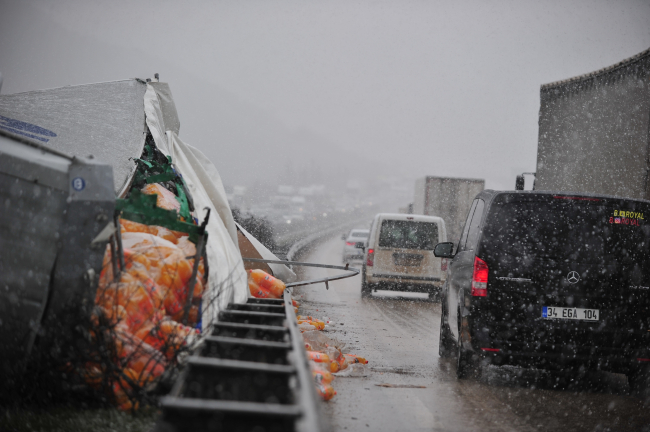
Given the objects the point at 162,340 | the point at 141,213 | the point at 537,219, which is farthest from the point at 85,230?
the point at 537,219

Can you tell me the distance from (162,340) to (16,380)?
890 mm

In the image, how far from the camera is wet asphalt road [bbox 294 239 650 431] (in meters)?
5.27

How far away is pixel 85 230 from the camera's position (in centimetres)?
409

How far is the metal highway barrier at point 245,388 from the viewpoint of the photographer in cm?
242

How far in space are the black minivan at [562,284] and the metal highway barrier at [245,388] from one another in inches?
105

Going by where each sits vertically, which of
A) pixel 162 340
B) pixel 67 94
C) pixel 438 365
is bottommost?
pixel 438 365

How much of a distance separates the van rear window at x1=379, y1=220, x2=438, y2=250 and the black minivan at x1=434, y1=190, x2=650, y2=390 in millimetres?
9315

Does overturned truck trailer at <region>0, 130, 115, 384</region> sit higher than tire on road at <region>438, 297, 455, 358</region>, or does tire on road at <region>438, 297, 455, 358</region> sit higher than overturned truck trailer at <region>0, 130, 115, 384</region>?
overturned truck trailer at <region>0, 130, 115, 384</region>

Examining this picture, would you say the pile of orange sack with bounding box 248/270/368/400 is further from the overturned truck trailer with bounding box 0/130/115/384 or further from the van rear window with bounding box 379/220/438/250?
the van rear window with bounding box 379/220/438/250

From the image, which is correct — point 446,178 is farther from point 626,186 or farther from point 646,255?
point 646,255

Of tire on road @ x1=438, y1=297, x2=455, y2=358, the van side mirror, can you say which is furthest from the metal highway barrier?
tire on road @ x1=438, y1=297, x2=455, y2=358

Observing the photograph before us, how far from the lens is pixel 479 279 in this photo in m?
6.38

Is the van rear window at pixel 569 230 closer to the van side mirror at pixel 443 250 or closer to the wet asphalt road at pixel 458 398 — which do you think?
the wet asphalt road at pixel 458 398

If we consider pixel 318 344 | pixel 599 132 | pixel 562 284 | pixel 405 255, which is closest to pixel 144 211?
pixel 318 344
